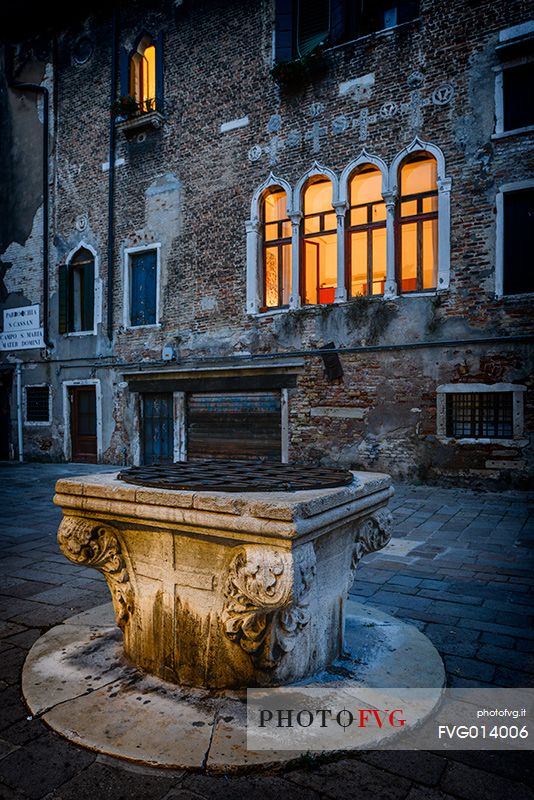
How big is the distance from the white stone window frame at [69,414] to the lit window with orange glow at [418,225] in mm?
7431

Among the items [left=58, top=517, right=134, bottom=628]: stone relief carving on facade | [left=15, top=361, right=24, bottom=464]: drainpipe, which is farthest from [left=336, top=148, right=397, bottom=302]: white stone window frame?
[left=15, top=361, right=24, bottom=464]: drainpipe

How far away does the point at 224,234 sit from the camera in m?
10.5

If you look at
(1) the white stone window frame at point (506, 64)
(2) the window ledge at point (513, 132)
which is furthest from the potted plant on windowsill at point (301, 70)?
(2) the window ledge at point (513, 132)

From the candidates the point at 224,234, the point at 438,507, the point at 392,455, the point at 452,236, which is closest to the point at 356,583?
the point at 438,507

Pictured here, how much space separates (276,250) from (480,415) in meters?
5.00

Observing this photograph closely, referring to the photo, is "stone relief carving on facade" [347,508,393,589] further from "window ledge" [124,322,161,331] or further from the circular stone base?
"window ledge" [124,322,161,331]

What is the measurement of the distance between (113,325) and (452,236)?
7635mm

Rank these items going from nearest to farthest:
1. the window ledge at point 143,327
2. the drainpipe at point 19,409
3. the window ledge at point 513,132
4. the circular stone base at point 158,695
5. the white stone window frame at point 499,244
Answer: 1. the circular stone base at point 158,695
2. the window ledge at point 513,132
3. the white stone window frame at point 499,244
4. the window ledge at point 143,327
5. the drainpipe at point 19,409

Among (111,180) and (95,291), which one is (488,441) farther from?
(111,180)

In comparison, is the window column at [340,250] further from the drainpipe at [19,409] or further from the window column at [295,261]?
the drainpipe at [19,409]

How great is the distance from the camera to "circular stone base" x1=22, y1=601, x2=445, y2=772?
1844 millimetres

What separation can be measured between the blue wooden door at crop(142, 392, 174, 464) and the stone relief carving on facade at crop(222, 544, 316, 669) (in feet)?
30.8

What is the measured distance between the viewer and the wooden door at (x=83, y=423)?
1247 centimetres

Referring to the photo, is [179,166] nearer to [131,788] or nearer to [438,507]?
[438,507]
